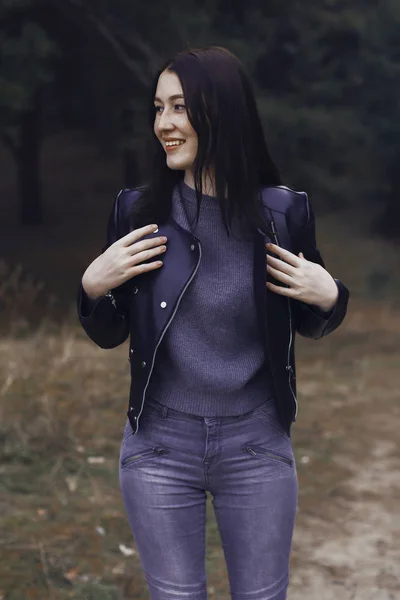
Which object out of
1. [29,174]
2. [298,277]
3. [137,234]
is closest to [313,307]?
[298,277]

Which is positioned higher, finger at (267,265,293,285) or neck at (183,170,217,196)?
neck at (183,170,217,196)

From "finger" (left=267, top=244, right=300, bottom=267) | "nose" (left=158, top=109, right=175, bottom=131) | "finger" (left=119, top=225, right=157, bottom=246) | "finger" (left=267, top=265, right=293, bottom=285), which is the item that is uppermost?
"nose" (left=158, top=109, right=175, bottom=131)

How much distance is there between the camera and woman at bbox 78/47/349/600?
2215 millimetres

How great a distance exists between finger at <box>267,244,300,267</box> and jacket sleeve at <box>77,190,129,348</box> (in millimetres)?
424

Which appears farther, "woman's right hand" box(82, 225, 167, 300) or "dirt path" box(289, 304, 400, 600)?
"dirt path" box(289, 304, 400, 600)

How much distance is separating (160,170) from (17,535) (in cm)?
323

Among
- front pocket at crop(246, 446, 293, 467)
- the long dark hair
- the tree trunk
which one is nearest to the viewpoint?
the long dark hair

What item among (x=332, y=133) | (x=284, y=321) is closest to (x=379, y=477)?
(x=284, y=321)

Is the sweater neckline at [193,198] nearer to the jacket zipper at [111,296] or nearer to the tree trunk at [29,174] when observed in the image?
the jacket zipper at [111,296]

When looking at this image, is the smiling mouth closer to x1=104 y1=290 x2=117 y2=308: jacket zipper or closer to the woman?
the woman

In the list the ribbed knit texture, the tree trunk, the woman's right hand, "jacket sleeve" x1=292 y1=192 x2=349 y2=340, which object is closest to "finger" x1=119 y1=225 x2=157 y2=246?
the woman's right hand

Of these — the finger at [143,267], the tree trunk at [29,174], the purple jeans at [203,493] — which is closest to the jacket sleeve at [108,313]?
the finger at [143,267]

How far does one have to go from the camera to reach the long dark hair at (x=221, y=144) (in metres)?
2.14

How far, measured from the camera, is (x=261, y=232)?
2.25 meters
